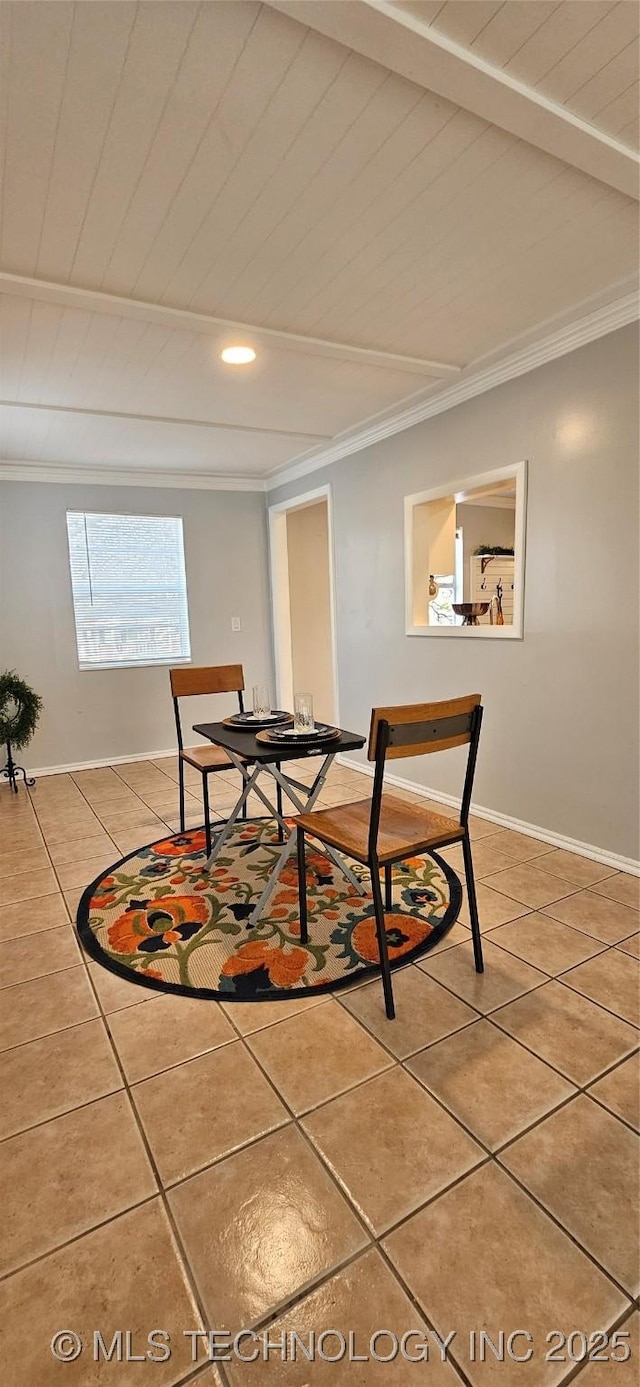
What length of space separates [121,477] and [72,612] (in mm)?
1172

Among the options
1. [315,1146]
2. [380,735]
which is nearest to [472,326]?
[380,735]

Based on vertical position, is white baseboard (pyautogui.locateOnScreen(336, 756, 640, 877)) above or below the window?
below

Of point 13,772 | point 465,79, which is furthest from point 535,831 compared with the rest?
point 13,772

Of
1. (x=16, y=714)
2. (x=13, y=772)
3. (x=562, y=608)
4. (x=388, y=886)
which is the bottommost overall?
(x=13, y=772)

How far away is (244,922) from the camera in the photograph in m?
2.41

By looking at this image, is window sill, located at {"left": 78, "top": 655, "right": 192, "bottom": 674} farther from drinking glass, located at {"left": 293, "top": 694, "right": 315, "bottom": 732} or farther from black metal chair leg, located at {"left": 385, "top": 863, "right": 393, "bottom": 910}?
black metal chair leg, located at {"left": 385, "top": 863, "right": 393, "bottom": 910}

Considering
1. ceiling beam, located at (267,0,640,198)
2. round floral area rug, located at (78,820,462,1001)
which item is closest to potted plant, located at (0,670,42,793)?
round floral area rug, located at (78,820,462,1001)

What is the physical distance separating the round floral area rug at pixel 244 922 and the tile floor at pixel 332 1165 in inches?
4.3

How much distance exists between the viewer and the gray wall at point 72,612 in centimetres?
469

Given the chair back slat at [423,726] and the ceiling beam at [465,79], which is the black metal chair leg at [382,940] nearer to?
the chair back slat at [423,726]

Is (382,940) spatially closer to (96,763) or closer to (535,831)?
(535,831)

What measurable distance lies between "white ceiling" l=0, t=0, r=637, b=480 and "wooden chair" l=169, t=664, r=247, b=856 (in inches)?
61.5

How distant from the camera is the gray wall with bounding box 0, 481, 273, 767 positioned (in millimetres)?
4691

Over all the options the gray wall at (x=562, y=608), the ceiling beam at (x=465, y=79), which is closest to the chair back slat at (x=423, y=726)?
the gray wall at (x=562, y=608)
